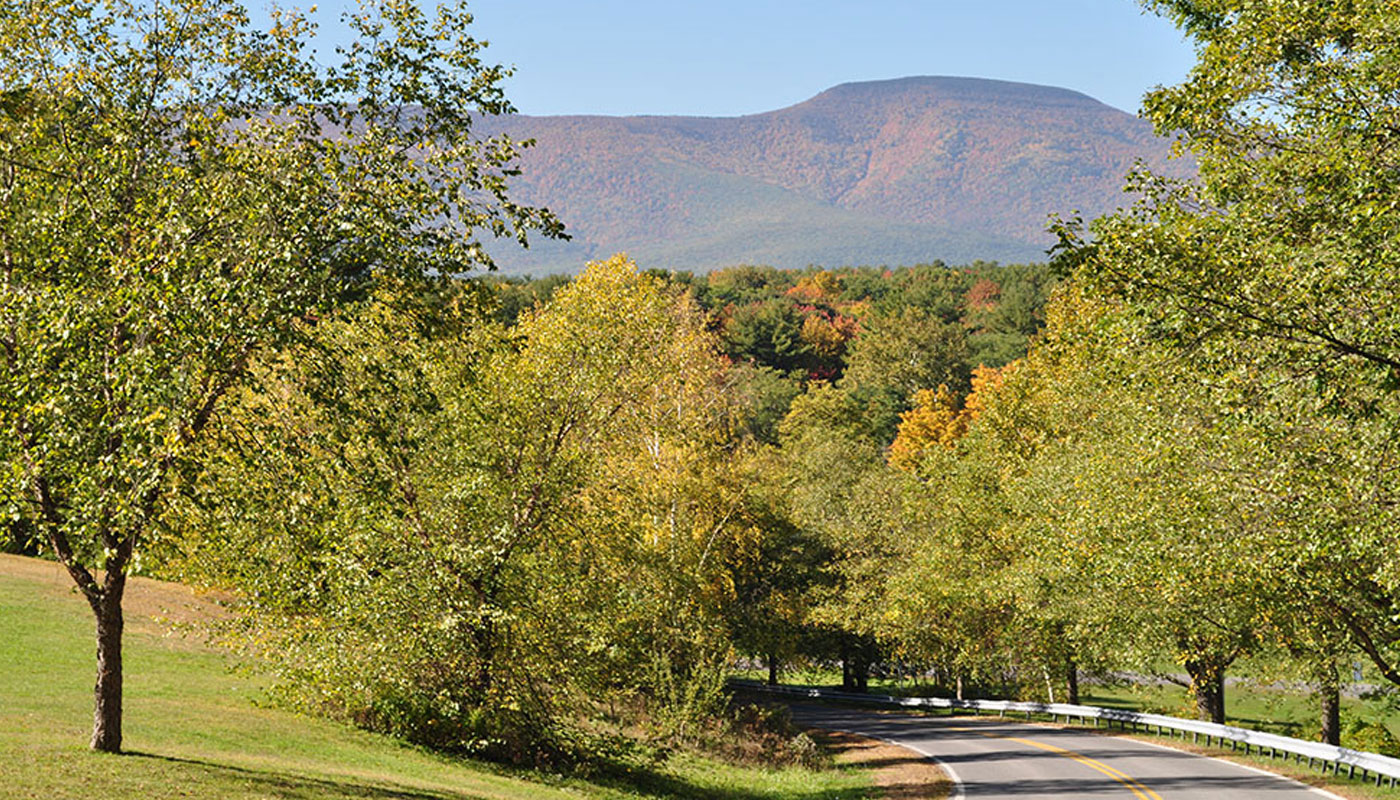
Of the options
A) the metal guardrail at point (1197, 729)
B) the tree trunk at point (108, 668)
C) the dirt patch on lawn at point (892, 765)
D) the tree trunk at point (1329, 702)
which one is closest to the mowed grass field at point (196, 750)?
the tree trunk at point (108, 668)

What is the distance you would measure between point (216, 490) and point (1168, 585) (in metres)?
20.1

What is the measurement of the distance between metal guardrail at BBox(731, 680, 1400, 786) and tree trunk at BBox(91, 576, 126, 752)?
2188 cm

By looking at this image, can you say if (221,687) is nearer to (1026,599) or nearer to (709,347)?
(709,347)

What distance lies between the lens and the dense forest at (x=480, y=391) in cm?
1193

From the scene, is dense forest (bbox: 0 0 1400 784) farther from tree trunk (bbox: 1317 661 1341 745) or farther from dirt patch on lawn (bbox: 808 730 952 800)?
dirt patch on lawn (bbox: 808 730 952 800)

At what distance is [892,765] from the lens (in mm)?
28797

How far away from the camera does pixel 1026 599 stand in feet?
115

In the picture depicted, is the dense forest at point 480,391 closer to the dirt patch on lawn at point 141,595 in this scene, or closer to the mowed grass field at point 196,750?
the mowed grass field at point 196,750

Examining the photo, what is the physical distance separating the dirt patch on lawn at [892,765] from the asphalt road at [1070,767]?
1.50 feet

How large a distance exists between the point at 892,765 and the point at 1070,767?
4874 millimetres

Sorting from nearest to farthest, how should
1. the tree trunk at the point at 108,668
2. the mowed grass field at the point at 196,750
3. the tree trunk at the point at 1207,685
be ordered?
1. the mowed grass field at the point at 196,750
2. the tree trunk at the point at 108,668
3. the tree trunk at the point at 1207,685

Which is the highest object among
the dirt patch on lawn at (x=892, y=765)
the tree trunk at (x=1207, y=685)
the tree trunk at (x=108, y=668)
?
the tree trunk at (x=108, y=668)

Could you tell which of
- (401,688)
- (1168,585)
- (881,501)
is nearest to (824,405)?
(881,501)

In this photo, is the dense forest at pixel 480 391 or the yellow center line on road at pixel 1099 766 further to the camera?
the yellow center line on road at pixel 1099 766
